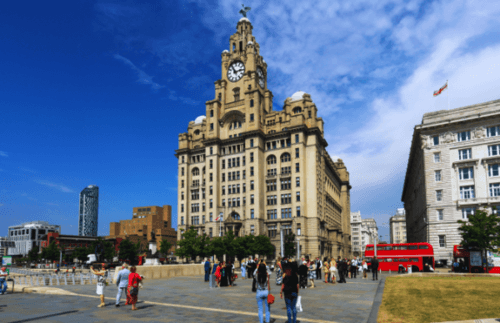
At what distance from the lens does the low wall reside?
34.9m

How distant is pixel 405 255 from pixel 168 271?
29.9m

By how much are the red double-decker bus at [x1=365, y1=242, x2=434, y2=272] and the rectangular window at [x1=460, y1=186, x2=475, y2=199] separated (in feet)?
53.1

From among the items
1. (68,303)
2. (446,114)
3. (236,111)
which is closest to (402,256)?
(446,114)

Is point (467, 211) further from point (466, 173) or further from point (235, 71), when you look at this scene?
point (235, 71)

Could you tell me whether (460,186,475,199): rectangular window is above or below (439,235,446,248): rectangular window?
above

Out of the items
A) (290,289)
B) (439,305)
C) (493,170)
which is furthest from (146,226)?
(290,289)

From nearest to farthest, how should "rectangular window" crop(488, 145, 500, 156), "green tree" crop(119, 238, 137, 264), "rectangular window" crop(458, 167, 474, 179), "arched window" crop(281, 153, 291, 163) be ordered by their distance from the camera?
"rectangular window" crop(488, 145, 500, 156) → "rectangular window" crop(458, 167, 474, 179) → "arched window" crop(281, 153, 291, 163) → "green tree" crop(119, 238, 137, 264)

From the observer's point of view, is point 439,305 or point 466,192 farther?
point 466,192

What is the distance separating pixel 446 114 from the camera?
59.9 meters

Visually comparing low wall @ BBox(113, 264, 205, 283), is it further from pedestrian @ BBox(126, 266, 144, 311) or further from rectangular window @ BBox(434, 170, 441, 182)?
rectangular window @ BBox(434, 170, 441, 182)

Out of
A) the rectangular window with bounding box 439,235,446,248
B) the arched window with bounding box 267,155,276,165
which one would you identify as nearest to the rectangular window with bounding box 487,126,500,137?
the rectangular window with bounding box 439,235,446,248

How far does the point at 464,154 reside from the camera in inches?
2267

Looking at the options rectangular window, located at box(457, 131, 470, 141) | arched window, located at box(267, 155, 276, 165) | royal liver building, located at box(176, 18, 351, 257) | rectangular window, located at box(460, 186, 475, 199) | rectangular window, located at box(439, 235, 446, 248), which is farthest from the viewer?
arched window, located at box(267, 155, 276, 165)

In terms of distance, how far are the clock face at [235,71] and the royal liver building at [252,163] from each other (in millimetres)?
276
